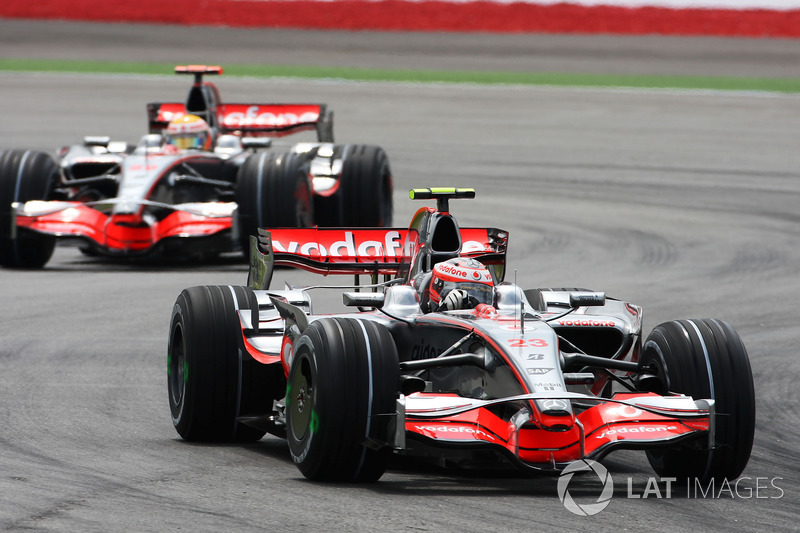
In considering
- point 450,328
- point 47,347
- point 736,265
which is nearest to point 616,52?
point 736,265

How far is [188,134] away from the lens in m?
21.0

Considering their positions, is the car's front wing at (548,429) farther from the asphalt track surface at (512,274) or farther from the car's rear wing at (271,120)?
the car's rear wing at (271,120)

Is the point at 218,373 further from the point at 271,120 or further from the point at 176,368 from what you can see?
the point at 271,120

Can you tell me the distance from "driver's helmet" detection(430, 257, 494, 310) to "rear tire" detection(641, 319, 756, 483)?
48.5 inches

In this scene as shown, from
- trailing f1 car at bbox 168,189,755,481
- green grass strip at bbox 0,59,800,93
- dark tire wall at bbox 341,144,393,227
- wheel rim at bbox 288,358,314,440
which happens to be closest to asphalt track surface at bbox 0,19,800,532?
trailing f1 car at bbox 168,189,755,481

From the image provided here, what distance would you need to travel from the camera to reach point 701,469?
8258 millimetres

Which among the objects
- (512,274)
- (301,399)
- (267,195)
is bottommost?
(512,274)

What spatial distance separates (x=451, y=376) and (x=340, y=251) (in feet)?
7.27

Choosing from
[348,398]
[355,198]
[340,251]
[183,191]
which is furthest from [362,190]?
[348,398]

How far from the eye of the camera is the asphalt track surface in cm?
773

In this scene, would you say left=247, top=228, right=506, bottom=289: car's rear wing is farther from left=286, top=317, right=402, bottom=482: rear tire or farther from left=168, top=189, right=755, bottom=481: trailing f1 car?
left=286, top=317, right=402, bottom=482: rear tire

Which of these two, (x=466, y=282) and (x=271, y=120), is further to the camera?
(x=271, y=120)

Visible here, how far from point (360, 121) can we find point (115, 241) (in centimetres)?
1875

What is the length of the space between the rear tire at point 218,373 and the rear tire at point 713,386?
2.57m
